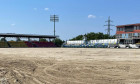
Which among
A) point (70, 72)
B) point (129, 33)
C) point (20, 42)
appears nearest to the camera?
point (70, 72)

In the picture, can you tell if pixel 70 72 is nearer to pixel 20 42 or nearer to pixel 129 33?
pixel 129 33

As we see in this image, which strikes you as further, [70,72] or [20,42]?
[20,42]

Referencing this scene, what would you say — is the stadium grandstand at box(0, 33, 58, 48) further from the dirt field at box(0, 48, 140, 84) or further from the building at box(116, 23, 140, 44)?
the dirt field at box(0, 48, 140, 84)

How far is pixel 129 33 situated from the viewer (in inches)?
2662

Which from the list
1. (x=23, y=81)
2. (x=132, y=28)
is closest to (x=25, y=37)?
(x=132, y=28)

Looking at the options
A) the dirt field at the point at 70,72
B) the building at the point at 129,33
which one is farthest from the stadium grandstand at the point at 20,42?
the dirt field at the point at 70,72

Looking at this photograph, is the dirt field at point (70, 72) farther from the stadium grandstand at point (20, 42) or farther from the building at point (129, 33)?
the stadium grandstand at point (20, 42)

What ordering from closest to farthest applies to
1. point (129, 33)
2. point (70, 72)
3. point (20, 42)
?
point (70, 72), point (129, 33), point (20, 42)

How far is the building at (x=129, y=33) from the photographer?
6213 cm

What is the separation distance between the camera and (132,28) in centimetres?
6750

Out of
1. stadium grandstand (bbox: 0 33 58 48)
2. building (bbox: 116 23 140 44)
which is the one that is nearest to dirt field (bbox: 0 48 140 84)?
building (bbox: 116 23 140 44)

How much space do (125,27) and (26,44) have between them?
45.9 meters

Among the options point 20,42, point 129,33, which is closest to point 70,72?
point 129,33

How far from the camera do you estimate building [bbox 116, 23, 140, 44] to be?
204 feet
